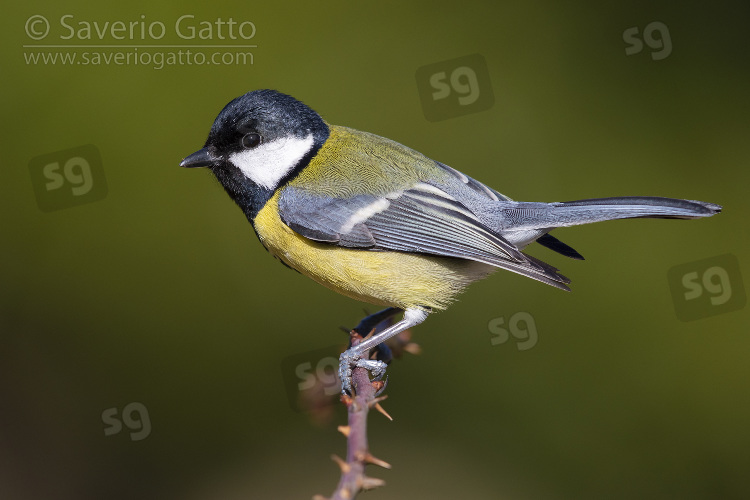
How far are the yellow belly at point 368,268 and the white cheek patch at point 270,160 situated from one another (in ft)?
0.22

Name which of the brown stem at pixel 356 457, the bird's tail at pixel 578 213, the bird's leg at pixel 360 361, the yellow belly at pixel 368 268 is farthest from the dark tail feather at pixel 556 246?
the brown stem at pixel 356 457

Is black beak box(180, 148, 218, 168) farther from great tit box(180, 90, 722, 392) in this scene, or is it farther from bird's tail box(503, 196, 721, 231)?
bird's tail box(503, 196, 721, 231)

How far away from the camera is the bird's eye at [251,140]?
84.2 inches

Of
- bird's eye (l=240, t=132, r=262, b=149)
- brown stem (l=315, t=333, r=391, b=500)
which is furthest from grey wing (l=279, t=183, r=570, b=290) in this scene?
brown stem (l=315, t=333, r=391, b=500)

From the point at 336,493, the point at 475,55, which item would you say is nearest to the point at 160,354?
the point at 475,55

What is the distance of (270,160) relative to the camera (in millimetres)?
2180

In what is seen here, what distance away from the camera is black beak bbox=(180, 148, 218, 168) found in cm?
214

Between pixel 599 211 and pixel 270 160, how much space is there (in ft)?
3.20

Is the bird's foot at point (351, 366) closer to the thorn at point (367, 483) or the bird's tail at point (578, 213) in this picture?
the bird's tail at point (578, 213)

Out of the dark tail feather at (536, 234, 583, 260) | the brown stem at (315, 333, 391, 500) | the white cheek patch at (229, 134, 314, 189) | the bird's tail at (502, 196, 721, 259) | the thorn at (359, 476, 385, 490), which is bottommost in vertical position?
the thorn at (359, 476, 385, 490)

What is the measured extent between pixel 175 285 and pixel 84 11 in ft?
3.51

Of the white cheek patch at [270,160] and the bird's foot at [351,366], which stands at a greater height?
the white cheek patch at [270,160]

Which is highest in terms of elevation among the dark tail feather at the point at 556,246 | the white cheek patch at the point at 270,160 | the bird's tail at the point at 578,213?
the white cheek patch at the point at 270,160

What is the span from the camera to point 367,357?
2.05 m
